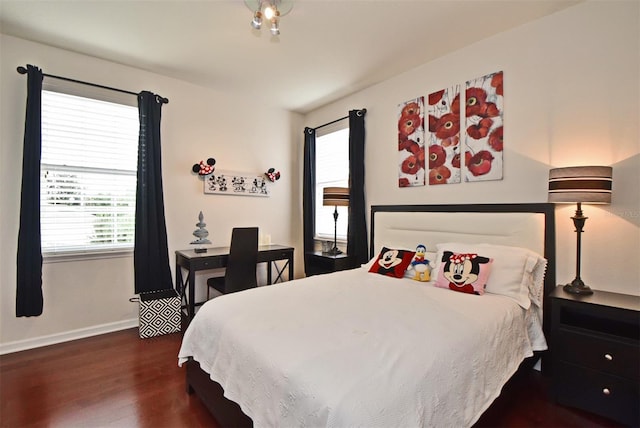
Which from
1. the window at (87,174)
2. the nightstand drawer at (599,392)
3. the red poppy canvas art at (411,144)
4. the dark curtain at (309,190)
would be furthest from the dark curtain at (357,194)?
the window at (87,174)

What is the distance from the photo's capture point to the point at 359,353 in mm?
1240

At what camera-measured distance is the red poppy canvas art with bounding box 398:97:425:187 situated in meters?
3.09

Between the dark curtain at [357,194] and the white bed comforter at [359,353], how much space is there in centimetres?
141

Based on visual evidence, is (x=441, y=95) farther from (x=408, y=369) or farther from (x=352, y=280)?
(x=408, y=369)

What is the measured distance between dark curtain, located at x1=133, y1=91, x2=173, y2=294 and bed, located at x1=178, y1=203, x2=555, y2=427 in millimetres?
1497

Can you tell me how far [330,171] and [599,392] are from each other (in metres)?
3.21

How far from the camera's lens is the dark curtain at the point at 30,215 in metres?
2.53

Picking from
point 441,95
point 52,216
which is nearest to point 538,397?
point 441,95

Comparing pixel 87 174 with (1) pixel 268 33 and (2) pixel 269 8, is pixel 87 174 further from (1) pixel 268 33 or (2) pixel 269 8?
(2) pixel 269 8

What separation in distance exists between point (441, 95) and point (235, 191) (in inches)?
103

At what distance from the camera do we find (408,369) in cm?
115

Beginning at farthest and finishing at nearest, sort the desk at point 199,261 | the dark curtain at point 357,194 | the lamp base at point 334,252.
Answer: the lamp base at point 334,252 → the dark curtain at point 357,194 → the desk at point 199,261

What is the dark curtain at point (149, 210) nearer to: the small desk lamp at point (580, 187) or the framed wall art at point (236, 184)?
the framed wall art at point (236, 184)

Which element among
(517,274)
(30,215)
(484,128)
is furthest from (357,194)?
(30,215)
